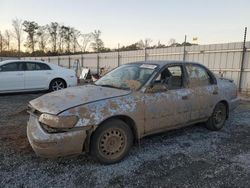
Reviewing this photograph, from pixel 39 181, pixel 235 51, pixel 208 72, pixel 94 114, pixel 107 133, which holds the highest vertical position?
pixel 235 51

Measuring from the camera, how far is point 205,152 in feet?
13.3

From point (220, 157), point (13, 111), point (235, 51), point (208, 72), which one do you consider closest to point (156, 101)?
point (220, 157)

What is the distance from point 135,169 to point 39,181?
1.31 meters

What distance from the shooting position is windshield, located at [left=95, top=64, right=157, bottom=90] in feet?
13.1

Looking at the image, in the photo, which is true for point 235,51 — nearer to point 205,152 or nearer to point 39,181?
point 205,152

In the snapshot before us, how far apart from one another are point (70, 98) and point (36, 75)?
660 centimetres

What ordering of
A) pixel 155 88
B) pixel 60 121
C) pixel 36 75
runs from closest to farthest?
pixel 60 121
pixel 155 88
pixel 36 75

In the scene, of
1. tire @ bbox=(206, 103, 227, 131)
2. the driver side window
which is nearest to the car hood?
the driver side window

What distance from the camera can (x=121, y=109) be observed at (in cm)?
347

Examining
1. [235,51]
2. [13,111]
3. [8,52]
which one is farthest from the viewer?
[8,52]

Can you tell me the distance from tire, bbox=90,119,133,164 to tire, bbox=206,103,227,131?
2.36 m

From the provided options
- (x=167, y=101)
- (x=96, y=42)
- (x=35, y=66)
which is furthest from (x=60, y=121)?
(x=96, y=42)

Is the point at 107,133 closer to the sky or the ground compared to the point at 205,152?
closer to the sky

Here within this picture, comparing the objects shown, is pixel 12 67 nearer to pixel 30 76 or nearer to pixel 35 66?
pixel 30 76
